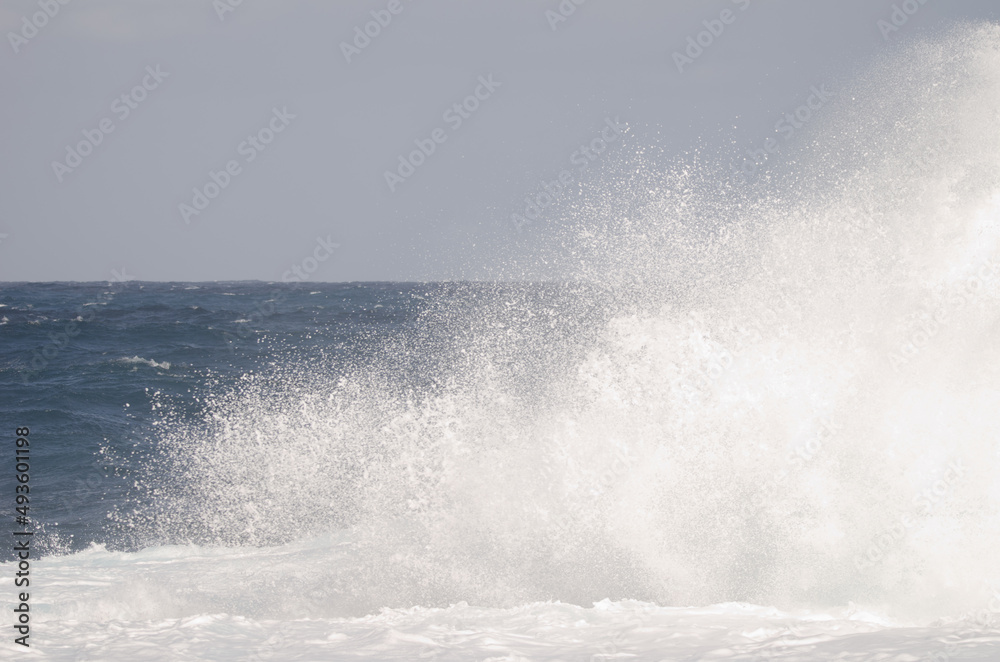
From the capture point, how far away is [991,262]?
957cm

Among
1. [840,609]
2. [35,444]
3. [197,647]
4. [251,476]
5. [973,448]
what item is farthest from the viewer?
[35,444]

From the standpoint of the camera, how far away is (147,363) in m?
23.4

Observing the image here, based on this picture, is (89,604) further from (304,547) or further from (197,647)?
(304,547)

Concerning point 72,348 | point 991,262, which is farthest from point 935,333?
point 72,348

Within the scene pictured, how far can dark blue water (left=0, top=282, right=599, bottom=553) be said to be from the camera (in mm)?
14070

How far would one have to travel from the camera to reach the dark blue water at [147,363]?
554 inches

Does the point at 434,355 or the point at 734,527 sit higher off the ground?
the point at 434,355

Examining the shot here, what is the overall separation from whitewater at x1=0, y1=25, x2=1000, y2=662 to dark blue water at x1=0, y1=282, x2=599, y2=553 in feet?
4.06

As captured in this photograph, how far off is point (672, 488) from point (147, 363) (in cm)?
1913

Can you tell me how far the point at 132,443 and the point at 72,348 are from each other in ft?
37.7

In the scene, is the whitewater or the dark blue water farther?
the dark blue water

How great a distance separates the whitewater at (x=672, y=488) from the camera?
7234 millimetres

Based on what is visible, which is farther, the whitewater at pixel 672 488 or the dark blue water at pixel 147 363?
the dark blue water at pixel 147 363

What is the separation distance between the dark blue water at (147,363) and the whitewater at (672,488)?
48.7 inches
